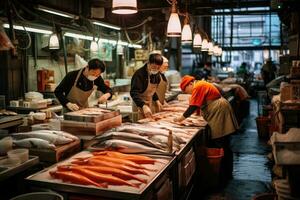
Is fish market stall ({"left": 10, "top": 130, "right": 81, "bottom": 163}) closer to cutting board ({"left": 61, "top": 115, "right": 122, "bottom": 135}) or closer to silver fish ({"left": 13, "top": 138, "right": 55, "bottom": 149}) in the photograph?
silver fish ({"left": 13, "top": 138, "right": 55, "bottom": 149})

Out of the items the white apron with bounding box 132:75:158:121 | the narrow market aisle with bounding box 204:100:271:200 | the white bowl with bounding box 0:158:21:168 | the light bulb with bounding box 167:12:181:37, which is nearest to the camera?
the white bowl with bounding box 0:158:21:168

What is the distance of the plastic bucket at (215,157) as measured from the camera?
6609 mm

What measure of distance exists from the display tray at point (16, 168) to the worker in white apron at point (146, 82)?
335 centimetres

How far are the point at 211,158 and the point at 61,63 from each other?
190 inches

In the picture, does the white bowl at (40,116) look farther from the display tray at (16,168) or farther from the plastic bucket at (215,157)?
the plastic bucket at (215,157)

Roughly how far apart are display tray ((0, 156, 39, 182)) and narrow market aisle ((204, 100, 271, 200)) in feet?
12.4

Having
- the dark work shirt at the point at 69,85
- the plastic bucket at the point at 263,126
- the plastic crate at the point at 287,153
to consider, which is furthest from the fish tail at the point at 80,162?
the plastic bucket at the point at 263,126

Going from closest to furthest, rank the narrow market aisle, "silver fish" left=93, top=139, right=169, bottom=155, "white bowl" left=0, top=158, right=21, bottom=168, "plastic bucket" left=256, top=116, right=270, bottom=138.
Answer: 1. "white bowl" left=0, top=158, right=21, bottom=168
2. "silver fish" left=93, top=139, right=169, bottom=155
3. the narrow market aisle
4. "plastic bucket" left=256, top=116, right=270, bottom=138

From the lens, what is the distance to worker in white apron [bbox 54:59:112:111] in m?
6.66

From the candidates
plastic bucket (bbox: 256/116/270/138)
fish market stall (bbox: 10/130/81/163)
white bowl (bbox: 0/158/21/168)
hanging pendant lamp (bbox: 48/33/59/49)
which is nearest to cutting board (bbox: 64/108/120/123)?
fish market stall (bbox: 10/130/81/163)

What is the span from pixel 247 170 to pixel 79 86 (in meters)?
4.34

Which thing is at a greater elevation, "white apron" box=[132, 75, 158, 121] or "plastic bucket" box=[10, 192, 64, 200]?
"white apron" box=[132, 75, 158, 121]

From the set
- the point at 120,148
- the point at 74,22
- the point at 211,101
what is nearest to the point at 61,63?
the point at 74,22

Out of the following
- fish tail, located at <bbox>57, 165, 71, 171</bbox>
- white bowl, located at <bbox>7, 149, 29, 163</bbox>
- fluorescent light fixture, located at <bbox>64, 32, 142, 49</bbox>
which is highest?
fluorescent light fixture, located at <bbox>64, 32, 142, 49</bbox>
